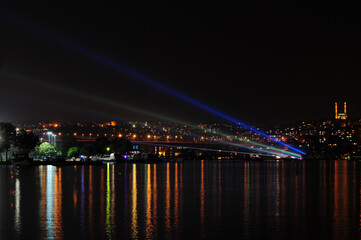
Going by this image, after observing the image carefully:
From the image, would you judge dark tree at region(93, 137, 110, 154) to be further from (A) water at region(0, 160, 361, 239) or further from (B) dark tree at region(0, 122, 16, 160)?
(A) water at region(0, 160, 361, 239)

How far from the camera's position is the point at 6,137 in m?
103

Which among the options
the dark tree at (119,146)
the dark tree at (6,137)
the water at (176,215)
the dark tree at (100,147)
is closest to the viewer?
the water at (176,215)

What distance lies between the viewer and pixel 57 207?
2950 centimetres

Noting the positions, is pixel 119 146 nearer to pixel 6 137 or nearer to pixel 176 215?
pixel 6 137

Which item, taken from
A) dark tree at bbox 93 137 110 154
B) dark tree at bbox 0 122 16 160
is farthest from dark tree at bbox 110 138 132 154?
dark tree at bbox 0 122 16 160

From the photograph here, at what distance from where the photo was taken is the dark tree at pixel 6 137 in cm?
10219

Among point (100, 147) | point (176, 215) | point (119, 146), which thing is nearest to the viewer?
point (176, 215)

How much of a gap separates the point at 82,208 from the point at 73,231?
714 centimetres

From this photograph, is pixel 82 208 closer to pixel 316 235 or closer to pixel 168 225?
pixel 168 225

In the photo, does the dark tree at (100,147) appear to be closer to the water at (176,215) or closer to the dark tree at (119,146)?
the dark tree at (119,146)

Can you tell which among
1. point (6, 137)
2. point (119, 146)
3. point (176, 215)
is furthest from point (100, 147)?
point (176, 215)

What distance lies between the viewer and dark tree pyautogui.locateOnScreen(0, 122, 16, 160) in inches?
4023

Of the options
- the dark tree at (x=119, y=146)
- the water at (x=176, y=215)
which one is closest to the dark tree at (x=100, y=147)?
the dark tree at (x=119, y=146)

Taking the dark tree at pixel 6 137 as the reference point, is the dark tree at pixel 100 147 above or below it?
below
